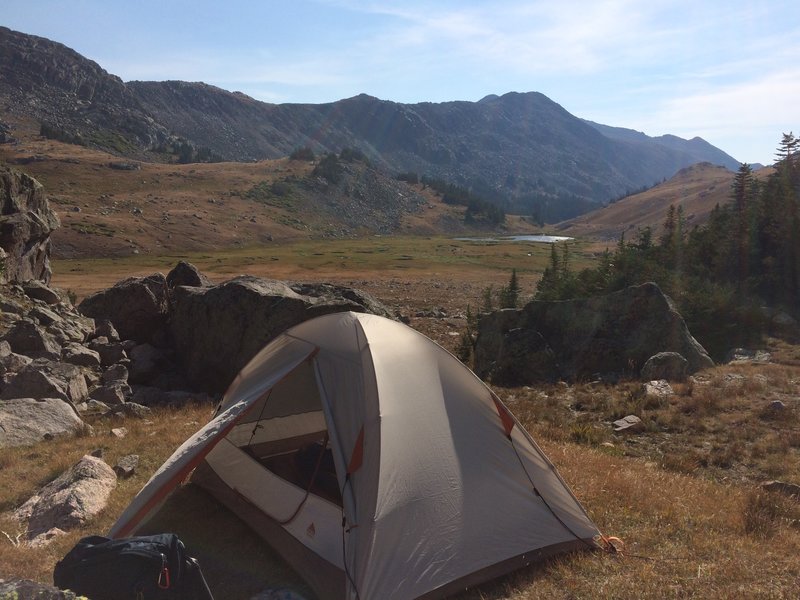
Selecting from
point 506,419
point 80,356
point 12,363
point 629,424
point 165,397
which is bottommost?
point 165,397

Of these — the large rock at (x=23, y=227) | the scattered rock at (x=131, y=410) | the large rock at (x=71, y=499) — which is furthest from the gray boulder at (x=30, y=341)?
the large rock at (x=71, y=499)

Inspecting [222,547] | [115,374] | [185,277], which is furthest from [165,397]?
[222,547]

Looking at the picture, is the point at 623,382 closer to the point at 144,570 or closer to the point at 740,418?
the point at 740,418

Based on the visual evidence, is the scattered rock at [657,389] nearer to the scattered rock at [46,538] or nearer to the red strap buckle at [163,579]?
the red strap buckle at [163,579]

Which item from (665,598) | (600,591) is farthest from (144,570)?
(665,598)

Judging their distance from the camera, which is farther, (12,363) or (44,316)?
(44,316)

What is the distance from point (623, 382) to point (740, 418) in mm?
4206

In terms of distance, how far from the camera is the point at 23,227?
2077 centimetres

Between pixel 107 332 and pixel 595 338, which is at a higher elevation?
pixel 595 338

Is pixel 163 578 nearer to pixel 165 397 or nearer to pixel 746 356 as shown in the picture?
pixel 165 397

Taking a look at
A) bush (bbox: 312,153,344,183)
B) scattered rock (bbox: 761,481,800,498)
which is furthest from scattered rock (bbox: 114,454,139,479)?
bush (bbox: 312,153,344,183)

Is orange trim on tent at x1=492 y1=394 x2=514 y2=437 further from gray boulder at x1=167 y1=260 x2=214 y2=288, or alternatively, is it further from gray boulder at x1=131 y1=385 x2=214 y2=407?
gray boulder at x1=167 y1=260 x2=214 y2=288

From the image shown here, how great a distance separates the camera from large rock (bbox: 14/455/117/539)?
7828 mm

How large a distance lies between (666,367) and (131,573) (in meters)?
15.6
